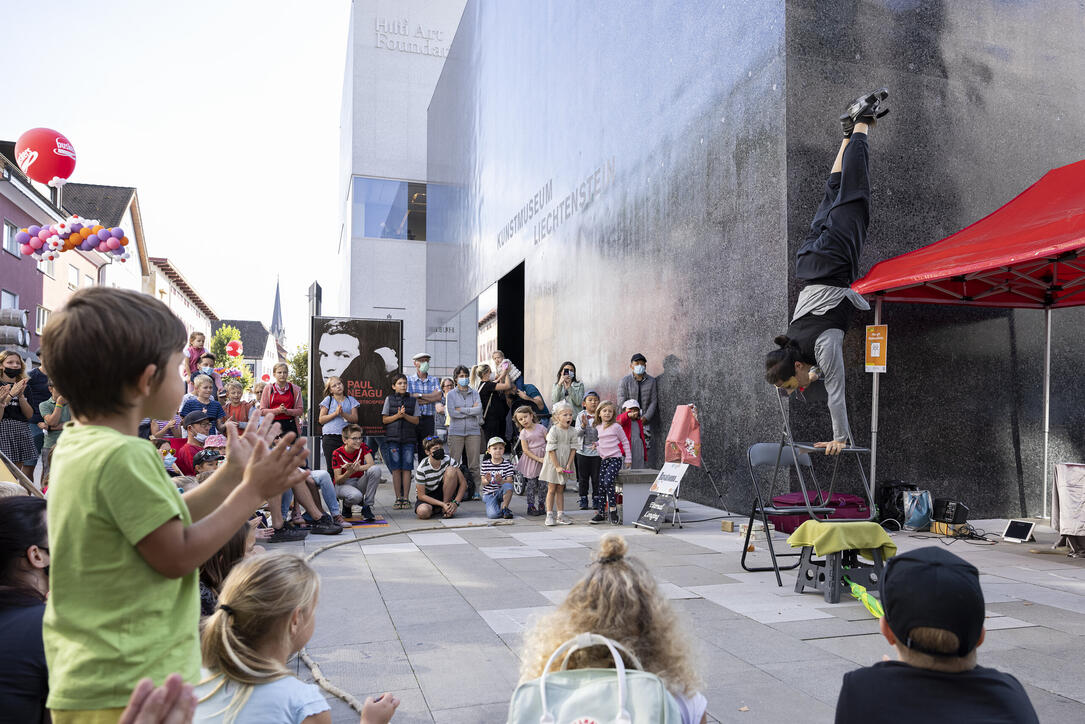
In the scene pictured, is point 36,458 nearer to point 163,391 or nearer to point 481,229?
point 163,391

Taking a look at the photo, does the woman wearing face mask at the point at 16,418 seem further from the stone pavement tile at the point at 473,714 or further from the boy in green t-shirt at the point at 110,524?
the boy in green t-shirt at the point at 110,524

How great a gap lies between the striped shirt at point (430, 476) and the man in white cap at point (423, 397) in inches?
40.5

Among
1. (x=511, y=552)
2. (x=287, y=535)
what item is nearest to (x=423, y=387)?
(x=287, y=535)

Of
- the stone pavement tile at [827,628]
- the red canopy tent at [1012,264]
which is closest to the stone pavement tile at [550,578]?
the stone pavement tile at [827,628]

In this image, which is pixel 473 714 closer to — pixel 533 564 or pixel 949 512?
pixel 533 564

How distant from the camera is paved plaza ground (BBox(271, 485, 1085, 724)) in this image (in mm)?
3592

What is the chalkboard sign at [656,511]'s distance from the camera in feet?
28.8

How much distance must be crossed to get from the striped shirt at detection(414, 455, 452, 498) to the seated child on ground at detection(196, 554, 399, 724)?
8.13 metres

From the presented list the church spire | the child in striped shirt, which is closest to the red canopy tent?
the child in striped shirt

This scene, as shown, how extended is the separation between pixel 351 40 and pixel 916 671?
4345 centimetres

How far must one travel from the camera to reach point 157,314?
1572mm

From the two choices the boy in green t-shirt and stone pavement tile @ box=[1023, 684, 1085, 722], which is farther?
stone pavement tile @ box=[1023, 684, 1085, 722]

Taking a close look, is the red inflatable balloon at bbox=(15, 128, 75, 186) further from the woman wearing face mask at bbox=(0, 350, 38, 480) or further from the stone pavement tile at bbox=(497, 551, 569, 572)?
the stone pavement tile at bbox=(497, 551, 569, 572)

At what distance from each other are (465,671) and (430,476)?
254 inches
